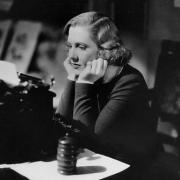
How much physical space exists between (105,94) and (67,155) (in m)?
0.61

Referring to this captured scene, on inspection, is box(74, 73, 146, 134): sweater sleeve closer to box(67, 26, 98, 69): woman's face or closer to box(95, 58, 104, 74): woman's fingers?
box(95, 58, 104, 74): woman's fingers

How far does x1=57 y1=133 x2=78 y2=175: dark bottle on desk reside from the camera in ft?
4.25

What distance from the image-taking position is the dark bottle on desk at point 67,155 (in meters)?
1.29

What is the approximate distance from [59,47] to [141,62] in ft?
2.61

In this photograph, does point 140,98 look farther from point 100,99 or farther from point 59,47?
point 59,47

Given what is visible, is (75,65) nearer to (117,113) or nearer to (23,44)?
(117,113)

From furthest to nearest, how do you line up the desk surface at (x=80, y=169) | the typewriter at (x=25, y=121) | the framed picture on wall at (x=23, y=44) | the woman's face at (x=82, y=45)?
the framed picture on wall at (x=23, y=44), the woman's face at (x=82, y=45), the typewriter at (x=25, y=121), the desk surface at (x=80, y=169)

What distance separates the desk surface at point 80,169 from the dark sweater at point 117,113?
208mm

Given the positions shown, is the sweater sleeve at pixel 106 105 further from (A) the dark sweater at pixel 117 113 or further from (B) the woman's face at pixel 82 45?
(B) the woman's face at pixel 82 45

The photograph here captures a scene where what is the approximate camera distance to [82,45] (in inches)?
75.2

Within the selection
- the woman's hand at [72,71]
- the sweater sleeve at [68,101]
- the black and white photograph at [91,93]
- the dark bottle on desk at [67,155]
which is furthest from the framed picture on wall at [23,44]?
the dark bottle on desk at [67,155]

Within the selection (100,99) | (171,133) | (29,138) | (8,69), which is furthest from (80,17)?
(171,133)

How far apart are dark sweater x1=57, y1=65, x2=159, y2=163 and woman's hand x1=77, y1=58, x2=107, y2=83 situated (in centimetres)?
4

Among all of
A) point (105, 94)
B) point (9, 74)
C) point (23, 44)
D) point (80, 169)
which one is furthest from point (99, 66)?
point (23, 44)
